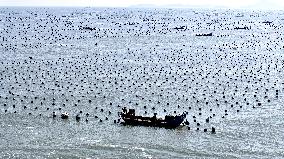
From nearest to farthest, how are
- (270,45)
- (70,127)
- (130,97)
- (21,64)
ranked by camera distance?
(70,127) < (130,97) < (21,64) < (270,45)

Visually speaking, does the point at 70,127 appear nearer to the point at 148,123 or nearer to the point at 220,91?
the point at 148,123

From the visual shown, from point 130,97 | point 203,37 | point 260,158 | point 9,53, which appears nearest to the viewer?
point 260,158

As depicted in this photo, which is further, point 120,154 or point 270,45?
point 270,45

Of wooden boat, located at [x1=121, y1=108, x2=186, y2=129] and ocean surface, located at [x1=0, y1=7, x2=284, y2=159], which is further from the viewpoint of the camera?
wooden boat, located at [x1=121, y1=108, x2=186, y2=129]

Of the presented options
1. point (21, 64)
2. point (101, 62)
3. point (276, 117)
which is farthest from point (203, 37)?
point (276, 117)
